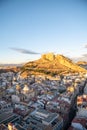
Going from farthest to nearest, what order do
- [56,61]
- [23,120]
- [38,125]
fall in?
Answer: [56,61]
[23,120]
[38,125]

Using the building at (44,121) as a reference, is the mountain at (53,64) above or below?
above

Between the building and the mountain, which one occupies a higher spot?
the mountain

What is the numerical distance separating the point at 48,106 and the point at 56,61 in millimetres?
28660

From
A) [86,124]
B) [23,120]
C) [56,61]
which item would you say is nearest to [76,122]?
[86,124]

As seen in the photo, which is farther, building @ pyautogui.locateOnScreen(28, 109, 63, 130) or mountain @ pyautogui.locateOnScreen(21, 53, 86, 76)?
mountain @ pyautogui.locateOnScreen(21, 53, 86, 76)

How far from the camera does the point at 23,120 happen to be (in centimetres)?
922

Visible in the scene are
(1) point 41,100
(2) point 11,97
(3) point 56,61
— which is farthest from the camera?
(3) point 56,61

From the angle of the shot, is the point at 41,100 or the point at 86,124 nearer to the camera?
the point at 86,124

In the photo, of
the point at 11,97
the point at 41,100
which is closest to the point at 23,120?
the point at 41,100

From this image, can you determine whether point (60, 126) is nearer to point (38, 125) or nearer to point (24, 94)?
point (38, 125)

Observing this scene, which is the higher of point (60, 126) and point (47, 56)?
point (47, 56)

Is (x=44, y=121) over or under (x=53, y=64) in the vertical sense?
under

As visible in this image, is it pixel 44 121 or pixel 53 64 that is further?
pixel 53 64

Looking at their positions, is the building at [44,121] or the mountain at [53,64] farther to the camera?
the mountain at [53,64]
